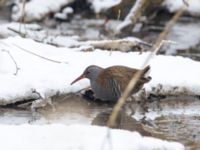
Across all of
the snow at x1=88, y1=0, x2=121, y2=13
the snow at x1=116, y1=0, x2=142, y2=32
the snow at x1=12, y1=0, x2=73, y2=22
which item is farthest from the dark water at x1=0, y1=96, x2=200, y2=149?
the snow at x1=88, y1=0, x2=121, y2=13

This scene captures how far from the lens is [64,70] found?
7.89 meters

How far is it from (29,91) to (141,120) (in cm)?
134

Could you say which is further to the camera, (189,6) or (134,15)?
(189,6)

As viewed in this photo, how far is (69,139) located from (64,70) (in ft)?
8.67

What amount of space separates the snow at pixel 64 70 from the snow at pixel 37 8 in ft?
13.5

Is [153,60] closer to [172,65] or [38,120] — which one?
[172,65]

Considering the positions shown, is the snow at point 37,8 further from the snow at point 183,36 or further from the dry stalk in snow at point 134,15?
the snow at point 183,36

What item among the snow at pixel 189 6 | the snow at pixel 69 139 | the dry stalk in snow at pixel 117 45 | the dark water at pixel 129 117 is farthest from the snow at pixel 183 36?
the snow at pixel 69 139

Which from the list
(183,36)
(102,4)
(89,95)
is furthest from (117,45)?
(102,4)

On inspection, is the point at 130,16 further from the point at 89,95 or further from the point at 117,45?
the point at 89,95

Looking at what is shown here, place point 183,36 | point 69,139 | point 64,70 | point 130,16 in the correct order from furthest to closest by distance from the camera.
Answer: point 183,36 → point 130,16 → point 64,70 → point 69,139

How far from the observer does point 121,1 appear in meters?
12.8

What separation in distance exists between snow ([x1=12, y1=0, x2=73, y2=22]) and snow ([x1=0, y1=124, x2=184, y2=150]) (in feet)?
24.9

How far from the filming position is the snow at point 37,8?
42.8 ft
